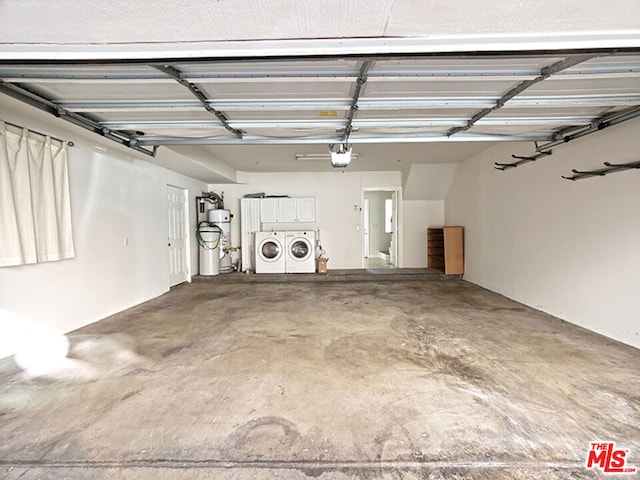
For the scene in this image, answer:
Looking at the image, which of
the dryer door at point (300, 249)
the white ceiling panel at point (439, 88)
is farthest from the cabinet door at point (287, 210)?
the white ceiling panel at point (439, 88)

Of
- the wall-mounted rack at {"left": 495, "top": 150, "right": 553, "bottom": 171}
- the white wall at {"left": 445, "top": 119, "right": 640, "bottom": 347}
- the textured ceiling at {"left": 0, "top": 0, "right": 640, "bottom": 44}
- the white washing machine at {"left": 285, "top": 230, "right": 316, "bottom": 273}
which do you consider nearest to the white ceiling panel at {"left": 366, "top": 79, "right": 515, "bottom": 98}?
the textured ceiling at {"left": 0, "top": 0, "right": 640, "bottom": 44}

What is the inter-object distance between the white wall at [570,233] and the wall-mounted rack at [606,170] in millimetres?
61

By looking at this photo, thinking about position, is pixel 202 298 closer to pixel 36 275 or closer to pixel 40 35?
pixel 36 275

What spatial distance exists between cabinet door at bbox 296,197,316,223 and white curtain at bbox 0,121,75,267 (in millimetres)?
4584

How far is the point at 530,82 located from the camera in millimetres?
2264

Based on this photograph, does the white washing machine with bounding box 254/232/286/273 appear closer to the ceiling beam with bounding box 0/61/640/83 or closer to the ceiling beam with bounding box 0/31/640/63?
the ceiling beam with bounding box 0/61/640/83

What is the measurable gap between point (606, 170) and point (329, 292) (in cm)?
400

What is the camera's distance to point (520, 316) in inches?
155

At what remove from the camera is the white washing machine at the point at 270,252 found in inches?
267

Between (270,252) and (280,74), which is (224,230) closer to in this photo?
(270,252)

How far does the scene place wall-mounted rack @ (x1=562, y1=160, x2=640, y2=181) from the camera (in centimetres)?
292

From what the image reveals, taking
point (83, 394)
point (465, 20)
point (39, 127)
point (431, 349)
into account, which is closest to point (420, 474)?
point (431, 349)

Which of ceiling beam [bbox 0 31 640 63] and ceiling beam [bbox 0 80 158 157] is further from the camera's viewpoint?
ceiling beam [bbox 0 80 158 157]

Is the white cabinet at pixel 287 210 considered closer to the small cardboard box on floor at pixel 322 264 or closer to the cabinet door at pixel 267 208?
the cabinet door at pixel 267 208
